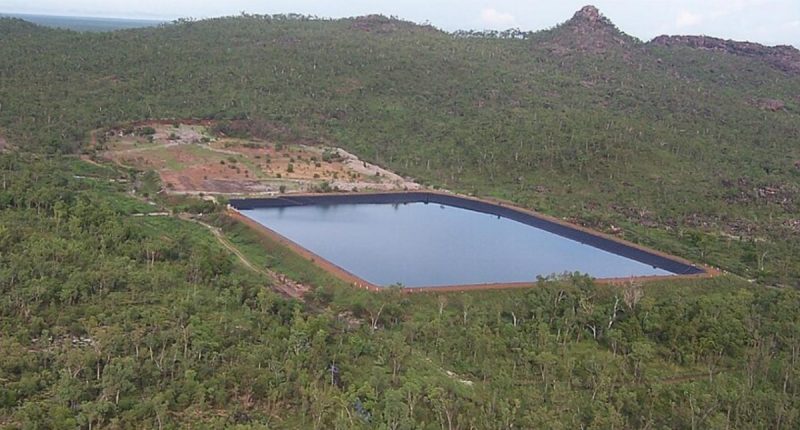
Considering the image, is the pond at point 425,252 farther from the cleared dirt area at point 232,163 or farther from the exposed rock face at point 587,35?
the exposed rock face at point 587,35

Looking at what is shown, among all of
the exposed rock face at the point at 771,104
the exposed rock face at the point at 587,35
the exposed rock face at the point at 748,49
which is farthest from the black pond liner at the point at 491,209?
the exposed rock face at the point at 748,49

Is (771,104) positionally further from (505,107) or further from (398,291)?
(398,291)

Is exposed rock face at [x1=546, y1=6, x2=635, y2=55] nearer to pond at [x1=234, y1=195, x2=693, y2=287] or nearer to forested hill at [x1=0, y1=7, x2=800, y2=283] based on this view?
forested hill at [x1=0, y1=7, x2=800, y2=283]

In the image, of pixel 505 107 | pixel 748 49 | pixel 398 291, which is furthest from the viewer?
pixel 748 49

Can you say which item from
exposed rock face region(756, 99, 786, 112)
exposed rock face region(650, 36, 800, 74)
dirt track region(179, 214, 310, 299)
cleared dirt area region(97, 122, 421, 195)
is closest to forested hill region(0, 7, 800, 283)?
exposed rock face region(756, 99, 786, 112)

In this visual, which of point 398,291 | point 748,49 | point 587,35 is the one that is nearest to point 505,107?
point 587,35

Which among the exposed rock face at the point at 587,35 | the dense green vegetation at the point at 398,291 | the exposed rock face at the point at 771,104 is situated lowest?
the dense green vegetation at the point at 398,291
